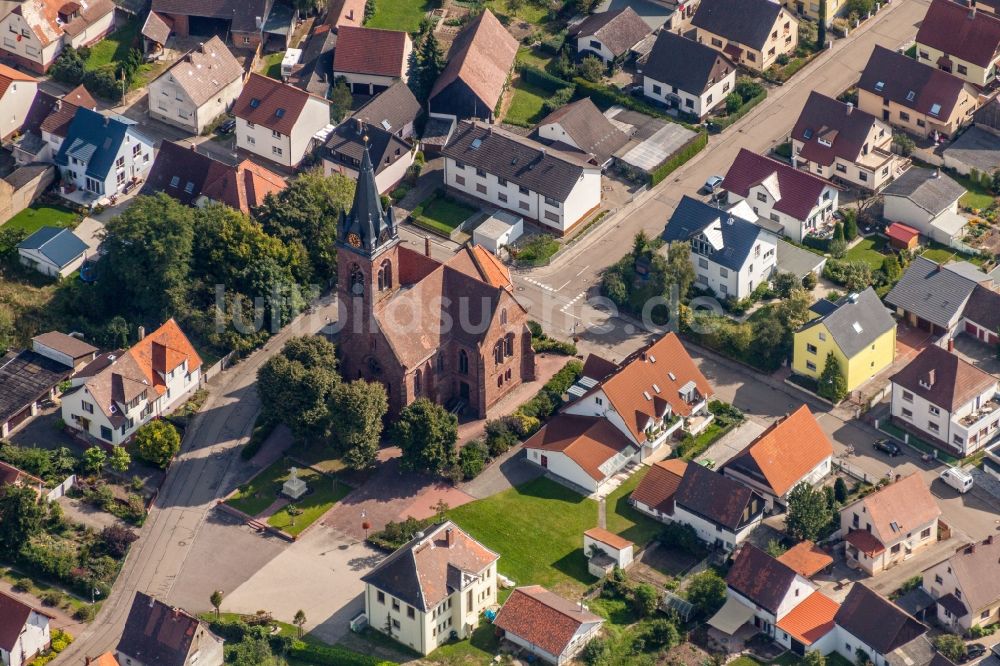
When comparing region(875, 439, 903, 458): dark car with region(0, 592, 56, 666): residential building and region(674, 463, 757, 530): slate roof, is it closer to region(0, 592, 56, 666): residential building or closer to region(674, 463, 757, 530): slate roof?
region(674, 463, 757, 530): slate roof

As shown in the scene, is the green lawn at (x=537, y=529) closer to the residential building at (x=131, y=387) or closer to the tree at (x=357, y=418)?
the tree at (x=357, y=418)

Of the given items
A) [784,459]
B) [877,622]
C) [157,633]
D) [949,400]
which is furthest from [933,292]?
[157,633]

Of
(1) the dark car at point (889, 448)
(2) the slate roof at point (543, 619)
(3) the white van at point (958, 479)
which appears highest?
(3) the white van at point (958, 479)

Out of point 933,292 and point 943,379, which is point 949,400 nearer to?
point 943,379

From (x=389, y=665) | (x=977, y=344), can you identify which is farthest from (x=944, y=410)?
(x=389, y=665)

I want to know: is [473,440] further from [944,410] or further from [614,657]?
[944,410]

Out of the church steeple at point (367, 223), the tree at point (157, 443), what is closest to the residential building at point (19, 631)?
the tree at point (157, 443)
